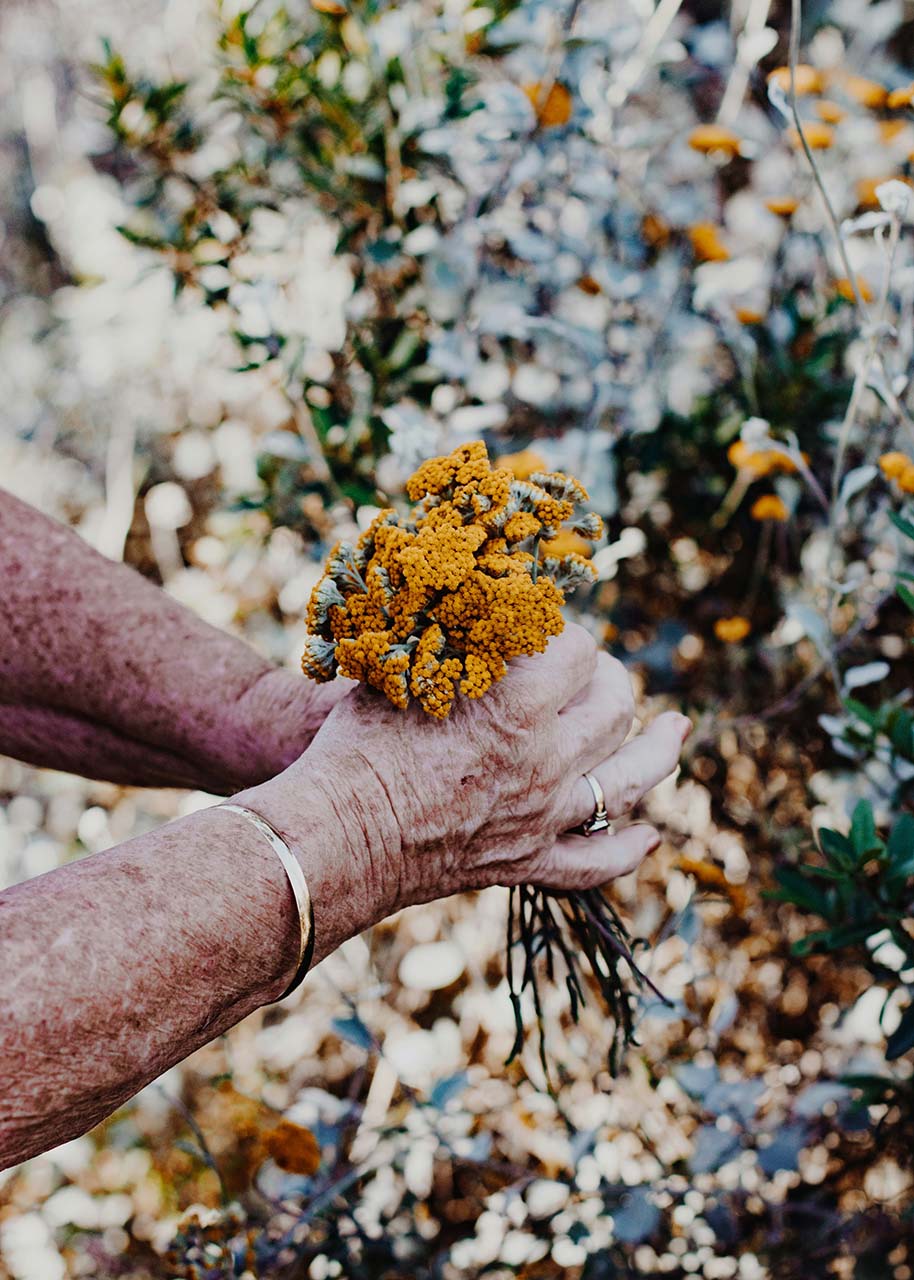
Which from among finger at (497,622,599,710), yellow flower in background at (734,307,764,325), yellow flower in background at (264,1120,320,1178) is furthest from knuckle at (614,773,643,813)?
yellow flower in background at (734,307,764,325)

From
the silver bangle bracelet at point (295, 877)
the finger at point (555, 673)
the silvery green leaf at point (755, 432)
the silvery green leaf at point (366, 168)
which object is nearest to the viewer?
the silver bangle bracelet at point (295, 877)

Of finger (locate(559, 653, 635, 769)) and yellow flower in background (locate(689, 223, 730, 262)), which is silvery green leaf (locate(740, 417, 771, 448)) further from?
yellow flower in background (locate(689, 223, 730, 262))

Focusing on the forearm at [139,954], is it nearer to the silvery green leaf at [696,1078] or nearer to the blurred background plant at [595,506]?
the blurred background plant at [595,506]

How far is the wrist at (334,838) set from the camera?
76 centimetres

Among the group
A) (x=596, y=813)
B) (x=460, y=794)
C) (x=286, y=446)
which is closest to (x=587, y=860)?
(x=596, y=813)

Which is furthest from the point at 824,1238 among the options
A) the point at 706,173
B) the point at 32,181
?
the point at 32,181

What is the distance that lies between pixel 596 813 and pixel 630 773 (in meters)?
0.05

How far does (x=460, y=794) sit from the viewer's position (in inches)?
32.5

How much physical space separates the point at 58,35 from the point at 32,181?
0.33 meters

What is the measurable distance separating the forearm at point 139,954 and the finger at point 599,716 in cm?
26

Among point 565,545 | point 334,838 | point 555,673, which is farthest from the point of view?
point 565,545

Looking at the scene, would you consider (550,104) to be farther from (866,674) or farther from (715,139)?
(866,674)

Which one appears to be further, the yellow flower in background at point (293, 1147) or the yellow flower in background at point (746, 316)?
the yellow flower in background at point (746, 316)

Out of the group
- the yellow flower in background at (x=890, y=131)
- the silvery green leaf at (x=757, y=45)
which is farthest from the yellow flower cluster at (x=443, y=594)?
the yellow flower in background at (x=890, y=131)
